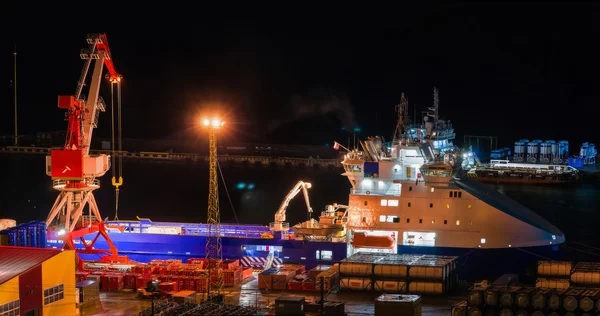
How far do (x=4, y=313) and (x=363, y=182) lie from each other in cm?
1660

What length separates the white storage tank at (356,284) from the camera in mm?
29859

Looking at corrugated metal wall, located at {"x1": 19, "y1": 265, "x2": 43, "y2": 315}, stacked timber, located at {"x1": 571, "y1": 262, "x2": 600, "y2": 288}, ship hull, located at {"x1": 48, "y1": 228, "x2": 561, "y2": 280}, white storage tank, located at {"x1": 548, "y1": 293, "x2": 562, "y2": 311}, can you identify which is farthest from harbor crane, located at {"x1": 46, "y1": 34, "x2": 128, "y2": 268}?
white storage tank, located at {"x1": 548, "y1": 293, "x2": 562, "y2": 311}

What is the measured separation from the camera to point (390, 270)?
29734mm

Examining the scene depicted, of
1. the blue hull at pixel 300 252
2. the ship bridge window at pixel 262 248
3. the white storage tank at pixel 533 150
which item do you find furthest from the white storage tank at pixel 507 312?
the white storage tank at pixel 533 150

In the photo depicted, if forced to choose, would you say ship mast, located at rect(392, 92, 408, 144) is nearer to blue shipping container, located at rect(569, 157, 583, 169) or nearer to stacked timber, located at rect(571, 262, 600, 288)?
stacked timber, located at rect(571, 262, 600, 288)

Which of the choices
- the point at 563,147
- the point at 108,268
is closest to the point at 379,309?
the point at 108,268

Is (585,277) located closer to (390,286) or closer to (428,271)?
(428,271)

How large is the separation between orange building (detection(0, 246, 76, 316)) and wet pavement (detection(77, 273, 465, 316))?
1.61 meters

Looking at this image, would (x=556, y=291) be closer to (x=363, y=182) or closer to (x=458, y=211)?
(x=458, y=211)

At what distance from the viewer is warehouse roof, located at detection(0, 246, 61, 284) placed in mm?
24281

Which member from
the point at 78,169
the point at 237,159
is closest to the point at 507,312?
the point at 78,169

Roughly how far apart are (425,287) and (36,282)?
12.6 meters

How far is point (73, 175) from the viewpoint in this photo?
113ft

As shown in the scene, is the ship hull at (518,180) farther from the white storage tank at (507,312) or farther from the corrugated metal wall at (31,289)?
the corrugated metal wall at (31,289)
